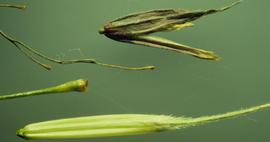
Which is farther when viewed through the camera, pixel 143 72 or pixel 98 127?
pixel 143 72

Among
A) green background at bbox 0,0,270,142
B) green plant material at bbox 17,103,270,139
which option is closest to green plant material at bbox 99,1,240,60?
green background at bbox 0,0,270,142

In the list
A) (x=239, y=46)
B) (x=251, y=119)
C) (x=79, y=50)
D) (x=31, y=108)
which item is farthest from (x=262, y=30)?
(x=31, y=108)

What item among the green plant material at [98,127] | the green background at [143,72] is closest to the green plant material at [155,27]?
the green background at [143,72]

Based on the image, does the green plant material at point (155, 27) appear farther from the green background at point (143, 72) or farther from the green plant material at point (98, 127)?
the green plant material at point (98, 127)

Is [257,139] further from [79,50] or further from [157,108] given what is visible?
[79,50]

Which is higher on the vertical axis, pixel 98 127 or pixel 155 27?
pixel 155 27

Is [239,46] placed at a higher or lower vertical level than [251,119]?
higher
